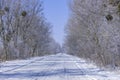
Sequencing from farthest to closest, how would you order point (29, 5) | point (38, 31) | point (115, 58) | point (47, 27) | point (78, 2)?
point (47, 27) → point (38, 31) → point (29, 5) → point (78, 2) → point (115, 58)

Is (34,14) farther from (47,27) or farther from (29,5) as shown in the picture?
(47,27)

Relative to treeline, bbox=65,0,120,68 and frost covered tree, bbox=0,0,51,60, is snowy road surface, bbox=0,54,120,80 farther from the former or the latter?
frost covered tree, bbox=0,0,51,60

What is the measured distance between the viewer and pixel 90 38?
50.7 meters

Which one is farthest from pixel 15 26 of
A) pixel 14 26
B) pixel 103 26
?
pixel 103 26

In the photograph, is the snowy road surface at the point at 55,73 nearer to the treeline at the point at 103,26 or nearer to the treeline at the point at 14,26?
the treeline at the point at 103,26

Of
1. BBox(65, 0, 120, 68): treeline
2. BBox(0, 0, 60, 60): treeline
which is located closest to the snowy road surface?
BBox(65, 0, 120, 68): treeline

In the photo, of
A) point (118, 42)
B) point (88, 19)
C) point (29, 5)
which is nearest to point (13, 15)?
point (29, 5)

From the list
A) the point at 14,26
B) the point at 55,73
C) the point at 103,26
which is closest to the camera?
the point at 55,73

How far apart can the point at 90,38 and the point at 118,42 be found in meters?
19.1

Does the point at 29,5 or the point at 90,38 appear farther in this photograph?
the point at 29,5

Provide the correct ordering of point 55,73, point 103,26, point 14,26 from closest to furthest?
point 55,73, point 103,26, point 14,26

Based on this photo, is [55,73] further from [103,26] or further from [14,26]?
[14,26]

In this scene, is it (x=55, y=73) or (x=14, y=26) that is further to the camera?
(x=14, y=26)

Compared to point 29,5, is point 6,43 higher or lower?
lower
